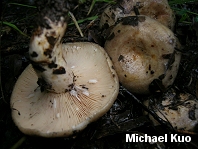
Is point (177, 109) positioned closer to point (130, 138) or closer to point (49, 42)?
point (130, 138)

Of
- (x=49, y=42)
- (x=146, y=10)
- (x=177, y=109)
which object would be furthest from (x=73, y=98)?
(x=146, y=10)

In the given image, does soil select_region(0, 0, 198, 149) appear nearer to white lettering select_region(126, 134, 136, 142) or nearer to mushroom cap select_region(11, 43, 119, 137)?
white lettering select_region(126, 134, 136, 142)

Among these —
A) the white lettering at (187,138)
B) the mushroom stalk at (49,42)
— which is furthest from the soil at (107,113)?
the mushroom stalk at (49,42)

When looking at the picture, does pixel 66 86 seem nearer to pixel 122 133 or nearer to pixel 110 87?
pixel 110 87

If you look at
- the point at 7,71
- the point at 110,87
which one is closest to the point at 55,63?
the point at 110,87

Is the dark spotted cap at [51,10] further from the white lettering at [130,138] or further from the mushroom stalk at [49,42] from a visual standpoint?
the white lettering at [130,138]

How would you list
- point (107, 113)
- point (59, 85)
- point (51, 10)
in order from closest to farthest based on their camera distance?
point (51, 10)
point (59, 85)
point (107, 113)
